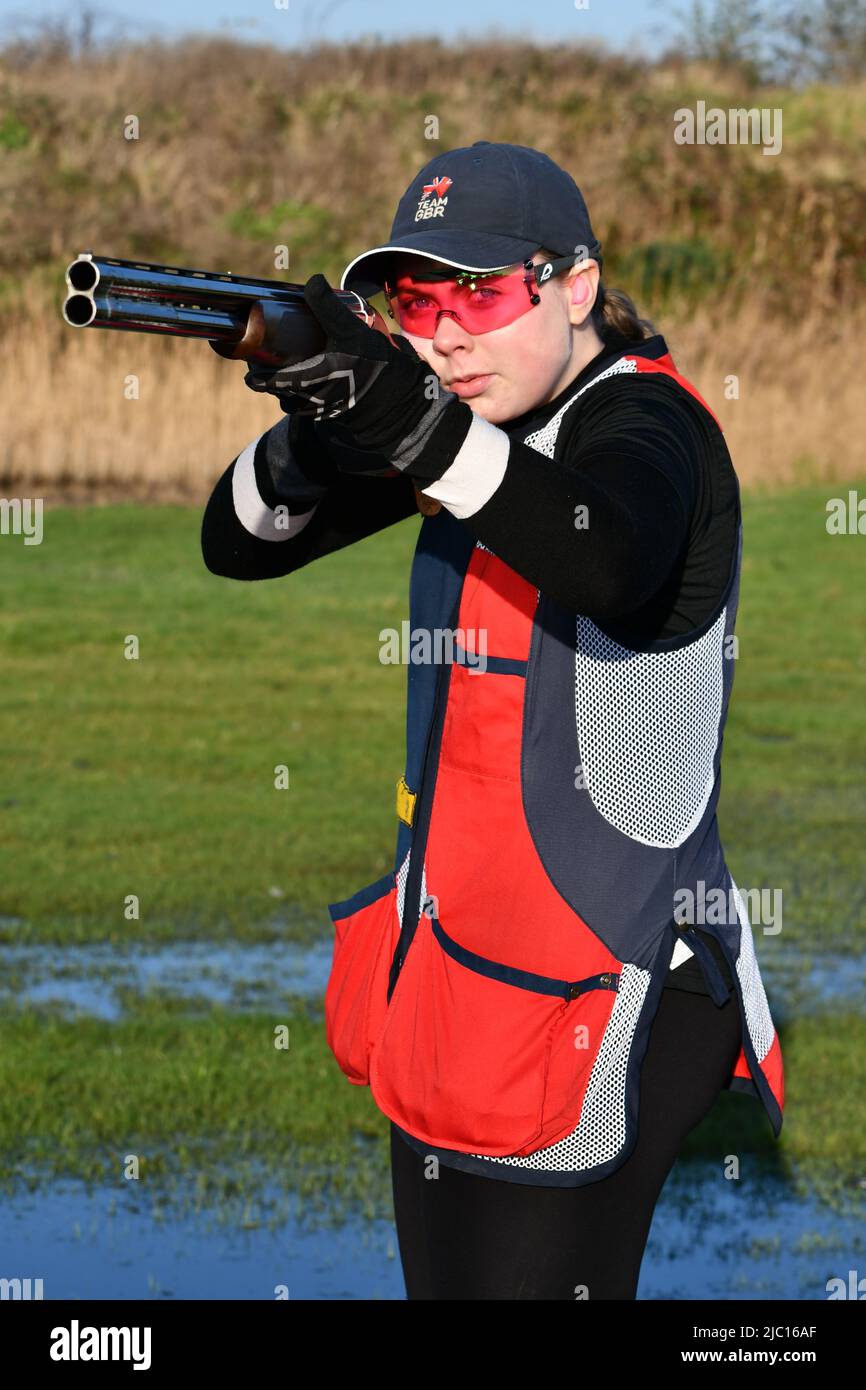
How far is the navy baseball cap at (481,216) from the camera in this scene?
103 inches

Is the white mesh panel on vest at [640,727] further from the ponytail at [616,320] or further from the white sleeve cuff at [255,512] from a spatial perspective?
the white sleeve cuff at [255,512]

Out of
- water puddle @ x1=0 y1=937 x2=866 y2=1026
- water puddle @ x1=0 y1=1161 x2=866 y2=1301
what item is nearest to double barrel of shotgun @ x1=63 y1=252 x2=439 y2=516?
water puddle @ x1=0 y1=1161 x2=866 y2=1301

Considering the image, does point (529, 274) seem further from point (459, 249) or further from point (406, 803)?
point (406, 803)

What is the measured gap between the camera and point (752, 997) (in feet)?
9.18

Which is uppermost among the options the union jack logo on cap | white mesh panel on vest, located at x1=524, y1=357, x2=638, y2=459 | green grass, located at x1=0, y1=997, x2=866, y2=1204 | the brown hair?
the union jack logo on cap

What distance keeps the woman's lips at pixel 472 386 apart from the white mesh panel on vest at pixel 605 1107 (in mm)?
757

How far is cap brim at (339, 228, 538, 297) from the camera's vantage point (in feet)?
8.55

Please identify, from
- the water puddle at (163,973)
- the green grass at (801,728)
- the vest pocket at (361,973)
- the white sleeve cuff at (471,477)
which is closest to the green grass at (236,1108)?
the water puddle at (163,973)

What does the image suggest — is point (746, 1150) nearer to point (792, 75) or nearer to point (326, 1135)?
point (326, 1135)

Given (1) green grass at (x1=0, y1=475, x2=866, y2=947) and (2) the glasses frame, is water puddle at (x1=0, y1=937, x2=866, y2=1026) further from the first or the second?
(2) the glasses frame

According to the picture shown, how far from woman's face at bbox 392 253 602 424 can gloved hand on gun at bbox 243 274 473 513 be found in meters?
0.28

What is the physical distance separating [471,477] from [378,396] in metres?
0.14

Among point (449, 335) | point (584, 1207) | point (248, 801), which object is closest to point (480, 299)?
point (449, 335)
